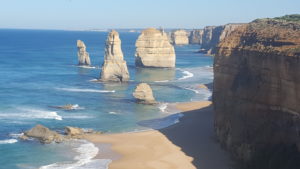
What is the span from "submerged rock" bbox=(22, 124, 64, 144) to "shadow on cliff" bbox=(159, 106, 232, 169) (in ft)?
40.1

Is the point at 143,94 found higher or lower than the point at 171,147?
higher

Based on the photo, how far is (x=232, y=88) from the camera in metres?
46.2

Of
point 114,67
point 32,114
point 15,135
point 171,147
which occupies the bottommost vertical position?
point 171,147

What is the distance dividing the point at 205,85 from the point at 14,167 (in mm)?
57984

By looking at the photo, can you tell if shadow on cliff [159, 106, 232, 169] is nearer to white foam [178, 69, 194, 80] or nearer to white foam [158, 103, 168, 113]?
white foam [158, 103, 168, 113]

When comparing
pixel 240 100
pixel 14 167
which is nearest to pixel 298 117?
pixel 240 100

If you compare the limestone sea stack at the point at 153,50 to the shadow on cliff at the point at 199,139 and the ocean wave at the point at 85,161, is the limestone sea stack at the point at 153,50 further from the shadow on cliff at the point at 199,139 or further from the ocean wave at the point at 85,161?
the ocean wave at the point at 85,161

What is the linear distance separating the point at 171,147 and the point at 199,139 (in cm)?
378

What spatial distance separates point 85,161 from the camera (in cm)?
4609

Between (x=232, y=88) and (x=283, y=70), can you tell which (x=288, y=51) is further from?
(x=232, y=88)

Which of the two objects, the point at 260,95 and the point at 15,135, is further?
the point at 15,135

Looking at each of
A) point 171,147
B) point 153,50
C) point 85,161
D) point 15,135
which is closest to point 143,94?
point 171,147

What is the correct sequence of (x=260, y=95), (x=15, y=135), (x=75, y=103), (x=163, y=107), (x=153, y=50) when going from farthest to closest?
(x=153, y=50) < (x=75, y=103) < (x=163, y=107) < (x=15, y=135) < (x=260, y=95)

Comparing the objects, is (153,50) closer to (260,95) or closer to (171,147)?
(171,147)
